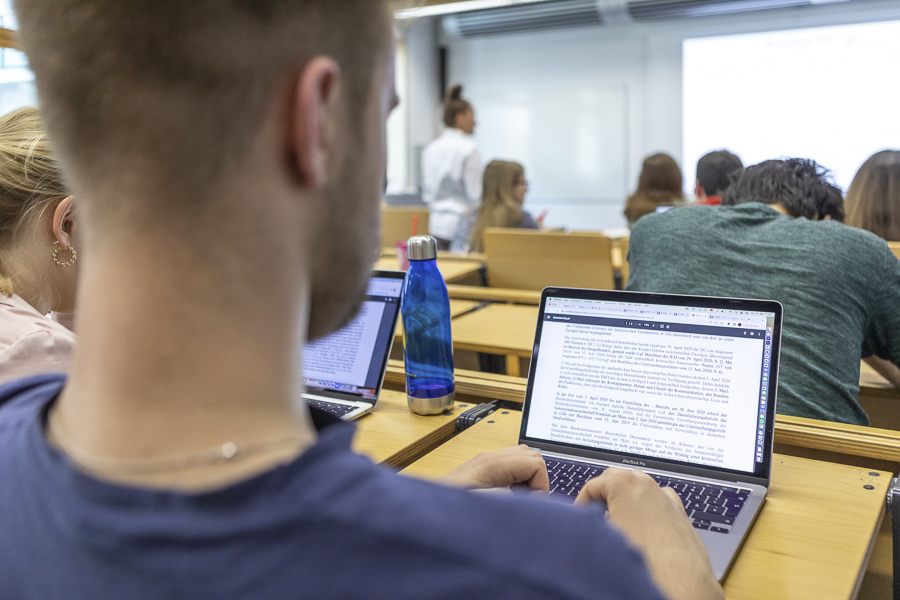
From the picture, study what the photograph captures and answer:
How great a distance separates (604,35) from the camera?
669 cm

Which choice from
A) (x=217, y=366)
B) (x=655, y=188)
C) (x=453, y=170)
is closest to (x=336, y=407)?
(x=217, y=366)

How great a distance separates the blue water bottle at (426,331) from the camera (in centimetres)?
135

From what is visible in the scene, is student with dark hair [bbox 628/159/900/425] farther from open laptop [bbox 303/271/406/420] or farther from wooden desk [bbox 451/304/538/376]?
open laptop [bbox 303/271/406/420]

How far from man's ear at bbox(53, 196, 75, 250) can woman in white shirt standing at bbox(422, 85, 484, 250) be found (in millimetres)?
3755

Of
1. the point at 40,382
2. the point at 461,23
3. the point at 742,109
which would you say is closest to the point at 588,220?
the point at 742,109

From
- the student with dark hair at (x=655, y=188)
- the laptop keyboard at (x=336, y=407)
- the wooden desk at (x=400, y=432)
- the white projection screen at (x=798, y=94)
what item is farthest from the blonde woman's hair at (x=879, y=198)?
the white projection screen at (x=798, y=94)

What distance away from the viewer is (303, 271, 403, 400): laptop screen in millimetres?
1433

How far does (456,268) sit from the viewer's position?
3.35 meters

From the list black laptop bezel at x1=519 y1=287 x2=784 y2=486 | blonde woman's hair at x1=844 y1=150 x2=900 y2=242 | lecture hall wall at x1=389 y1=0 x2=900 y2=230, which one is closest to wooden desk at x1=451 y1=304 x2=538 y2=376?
black laptop bezel at x1=519 y1=287 x2=784 y2=486

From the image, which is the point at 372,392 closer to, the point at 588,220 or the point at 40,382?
the point at 40,382

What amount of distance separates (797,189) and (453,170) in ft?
11.3

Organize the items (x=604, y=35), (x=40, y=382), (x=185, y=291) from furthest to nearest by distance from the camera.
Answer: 1. (x=604, y=35)
2. (x=40, y=382)
3. (x=185, y=291)

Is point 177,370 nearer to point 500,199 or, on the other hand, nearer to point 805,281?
point 805,281

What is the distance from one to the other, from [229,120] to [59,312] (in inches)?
45.7
